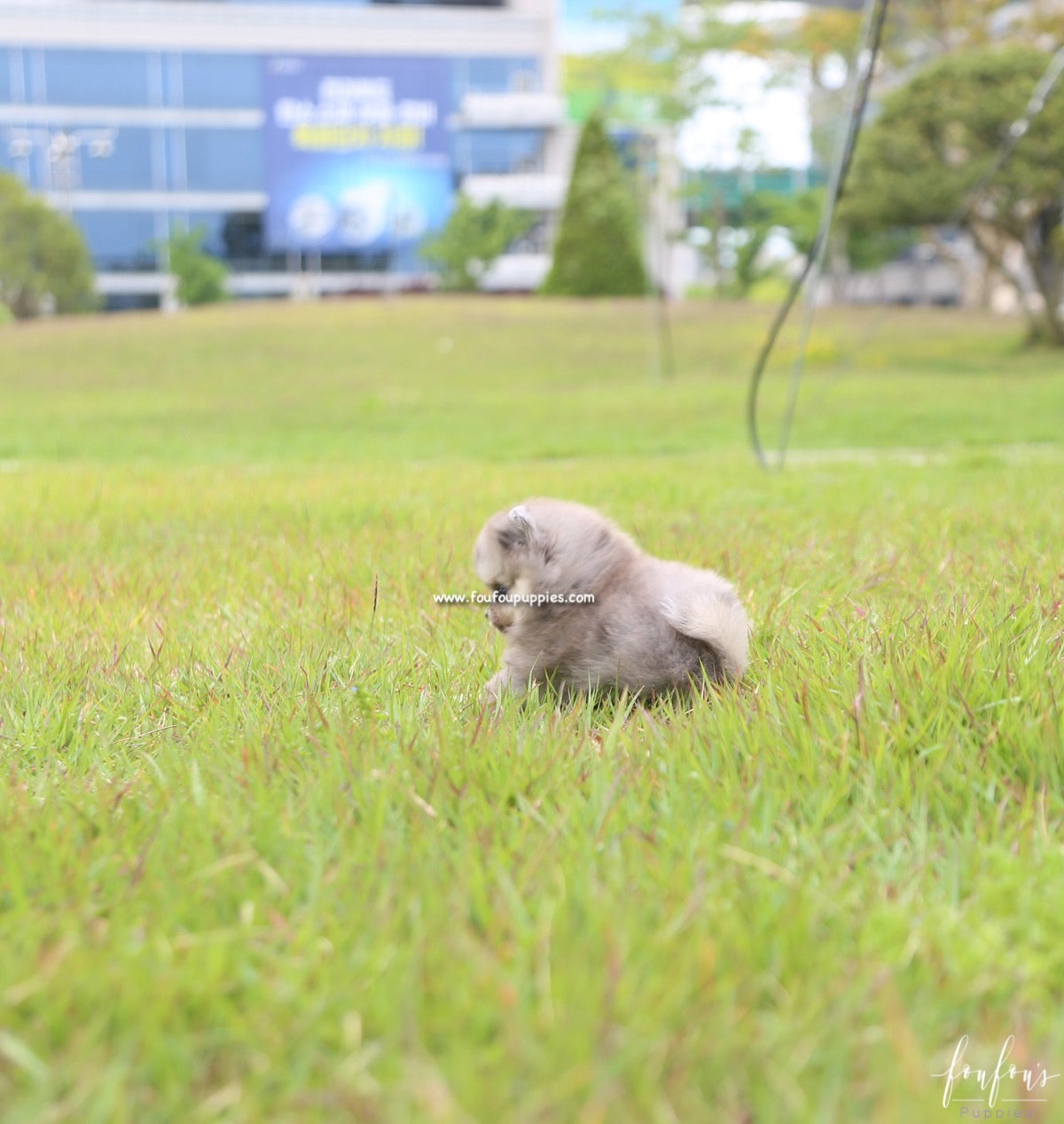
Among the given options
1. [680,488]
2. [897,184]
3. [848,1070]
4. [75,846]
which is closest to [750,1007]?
[848,1070]

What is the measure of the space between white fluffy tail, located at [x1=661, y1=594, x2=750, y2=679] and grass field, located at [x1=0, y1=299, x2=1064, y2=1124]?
0.07 meters

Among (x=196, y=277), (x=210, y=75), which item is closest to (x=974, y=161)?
(x=196, y=277)

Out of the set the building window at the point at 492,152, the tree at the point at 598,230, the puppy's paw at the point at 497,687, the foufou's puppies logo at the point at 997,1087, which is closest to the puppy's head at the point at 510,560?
the puppy's paw at the point at 497,687

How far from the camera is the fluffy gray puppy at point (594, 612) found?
6.73 feet

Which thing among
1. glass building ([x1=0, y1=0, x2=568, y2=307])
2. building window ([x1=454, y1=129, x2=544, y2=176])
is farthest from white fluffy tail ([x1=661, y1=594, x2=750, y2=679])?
building window ([x1=454, y1=129, x2=544, y2=176])

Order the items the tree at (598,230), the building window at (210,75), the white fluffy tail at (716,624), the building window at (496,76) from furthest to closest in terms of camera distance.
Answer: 1. the building window at (496,76)
2. the building window at (210,75)
3. the tree at (598,230)
4. the white fluffy tail at (716,624)

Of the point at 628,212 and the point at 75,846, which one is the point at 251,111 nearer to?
the point at 628,212

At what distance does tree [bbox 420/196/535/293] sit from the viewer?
33.5 metres

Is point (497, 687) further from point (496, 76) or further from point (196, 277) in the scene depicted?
point (496, 76)

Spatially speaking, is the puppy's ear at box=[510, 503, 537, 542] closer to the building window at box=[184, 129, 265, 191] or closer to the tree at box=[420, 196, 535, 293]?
the tree at box=[420, 196, 535, 293]

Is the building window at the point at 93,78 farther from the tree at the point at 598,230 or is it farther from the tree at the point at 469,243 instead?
the tree at the point at 598,230

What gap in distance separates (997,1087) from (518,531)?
137cm

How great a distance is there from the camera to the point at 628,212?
85.7 feet

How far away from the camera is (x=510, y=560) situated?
2.19 metres
